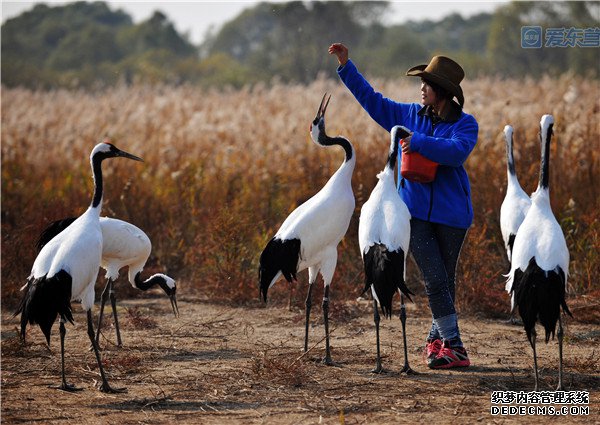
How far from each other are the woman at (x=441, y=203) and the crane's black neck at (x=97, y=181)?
1945 millimetres

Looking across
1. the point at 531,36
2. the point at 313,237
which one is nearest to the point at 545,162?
the point at 313,237

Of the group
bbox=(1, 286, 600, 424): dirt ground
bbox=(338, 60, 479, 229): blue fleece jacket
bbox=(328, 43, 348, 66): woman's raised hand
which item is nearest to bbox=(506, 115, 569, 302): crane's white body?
bbox=(338, 60, 479, 229): blue fleece jacket

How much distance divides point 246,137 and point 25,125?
147 inches

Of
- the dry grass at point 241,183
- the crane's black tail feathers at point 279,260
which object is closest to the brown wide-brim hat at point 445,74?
the crane's black tail feathers at point 279,260

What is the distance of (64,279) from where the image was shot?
5.64 metres

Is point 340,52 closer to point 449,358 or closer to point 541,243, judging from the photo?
point 541,243

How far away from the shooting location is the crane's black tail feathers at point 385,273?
18.9 ft

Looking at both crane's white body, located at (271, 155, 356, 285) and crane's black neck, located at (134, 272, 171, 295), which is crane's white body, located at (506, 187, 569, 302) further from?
crane's black neck, located at (134, 272, 171, 295)

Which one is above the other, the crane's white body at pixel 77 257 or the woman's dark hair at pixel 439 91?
the woman's dark hair at pixel 439 91

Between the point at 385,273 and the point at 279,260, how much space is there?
42.3 inches

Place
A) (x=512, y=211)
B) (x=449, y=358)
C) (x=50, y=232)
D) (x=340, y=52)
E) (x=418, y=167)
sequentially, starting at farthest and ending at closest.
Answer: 1. (x=512, y=211)
2. (x=50, y=232)
3. (x=340, y=52)
4. (x=449, y=358)
5. (x=418, y=167)

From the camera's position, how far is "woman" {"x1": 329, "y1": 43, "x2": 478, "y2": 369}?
235 inches

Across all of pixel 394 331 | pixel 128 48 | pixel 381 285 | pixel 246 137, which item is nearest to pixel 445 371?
pixel 381 285

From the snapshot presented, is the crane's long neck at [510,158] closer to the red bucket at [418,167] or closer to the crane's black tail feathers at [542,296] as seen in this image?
the red bucket at [418,167]
